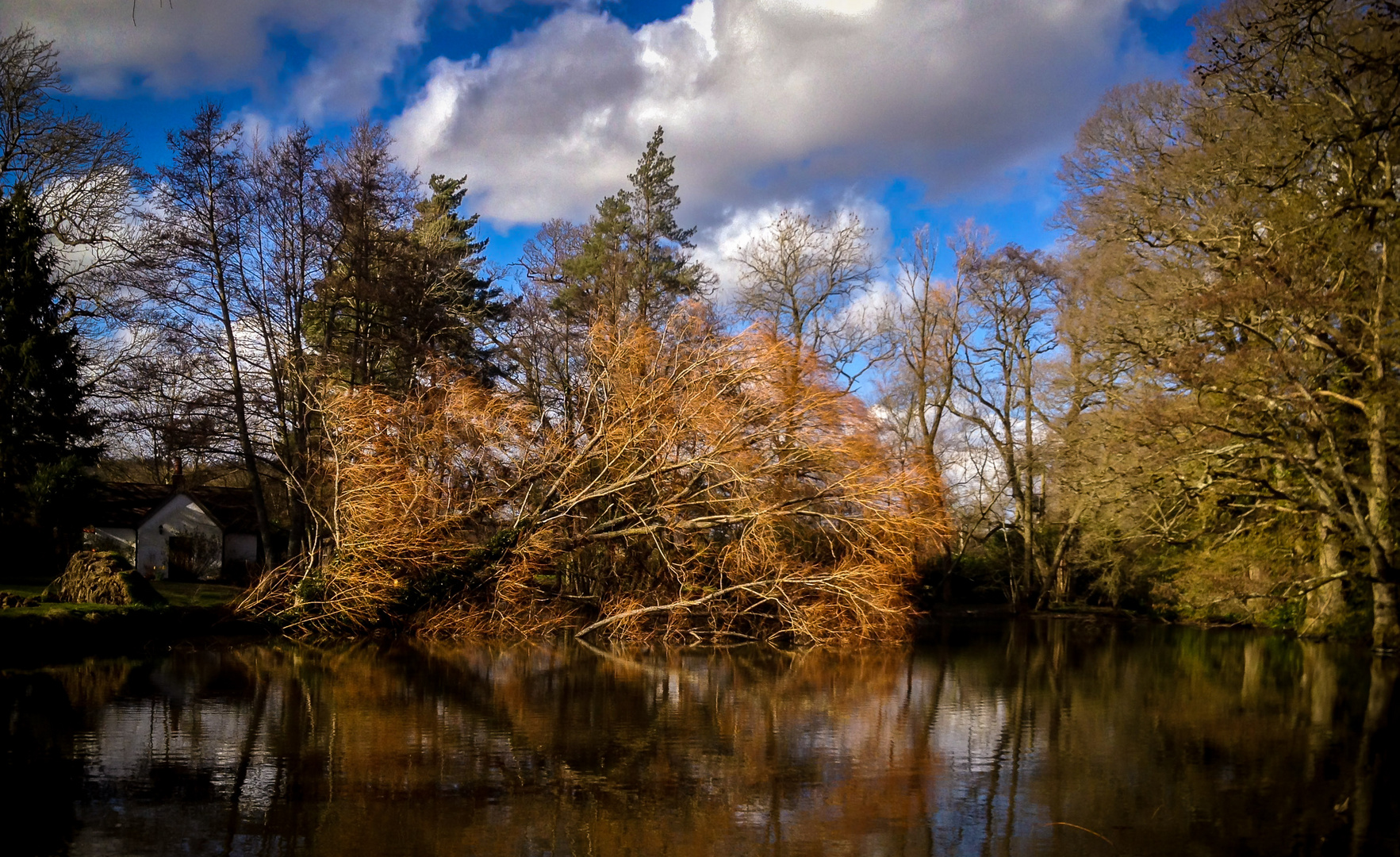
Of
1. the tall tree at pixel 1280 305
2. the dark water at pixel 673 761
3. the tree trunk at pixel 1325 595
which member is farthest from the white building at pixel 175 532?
the tree trunk at pixel 1325 595

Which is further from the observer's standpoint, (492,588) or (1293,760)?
(492,588)

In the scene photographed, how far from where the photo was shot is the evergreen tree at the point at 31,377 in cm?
2450

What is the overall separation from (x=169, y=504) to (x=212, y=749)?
2529 cm

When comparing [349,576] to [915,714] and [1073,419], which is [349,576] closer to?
[915,714]

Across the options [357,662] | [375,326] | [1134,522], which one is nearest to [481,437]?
[357,662]

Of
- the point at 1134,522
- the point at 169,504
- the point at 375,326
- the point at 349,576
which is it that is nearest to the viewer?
the point at 349,576

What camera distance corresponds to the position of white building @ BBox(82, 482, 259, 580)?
29.5m

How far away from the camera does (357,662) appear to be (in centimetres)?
1553

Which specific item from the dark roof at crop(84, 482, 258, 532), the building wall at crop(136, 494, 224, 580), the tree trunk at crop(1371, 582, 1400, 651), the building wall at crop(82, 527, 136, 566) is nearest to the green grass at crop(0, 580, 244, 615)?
the building wall at crop(136, 494, 224, 580)

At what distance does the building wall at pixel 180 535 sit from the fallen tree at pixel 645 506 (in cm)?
1193

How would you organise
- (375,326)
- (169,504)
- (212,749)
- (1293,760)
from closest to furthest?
1. (212,749)
2. (1293,760)
3. (375,326)
4. (169,504)

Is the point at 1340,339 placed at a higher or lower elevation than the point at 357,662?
higher

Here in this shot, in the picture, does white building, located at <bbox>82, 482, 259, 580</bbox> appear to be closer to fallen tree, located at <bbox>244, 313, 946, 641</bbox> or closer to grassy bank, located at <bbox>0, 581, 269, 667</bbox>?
grassy bank, located at <bbox>0, 581, 269, 667</bbox>

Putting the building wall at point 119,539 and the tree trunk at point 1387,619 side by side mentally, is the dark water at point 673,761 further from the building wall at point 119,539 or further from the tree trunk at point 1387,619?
the building wall at point 119,539
